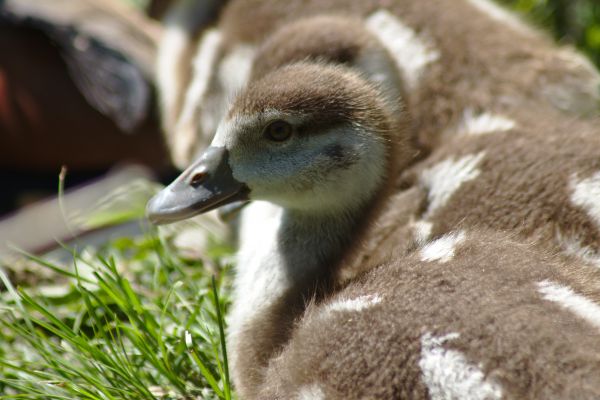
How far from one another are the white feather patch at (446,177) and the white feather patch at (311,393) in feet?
2.28

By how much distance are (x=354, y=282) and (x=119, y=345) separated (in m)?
0.61

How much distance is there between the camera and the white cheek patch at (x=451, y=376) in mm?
1407

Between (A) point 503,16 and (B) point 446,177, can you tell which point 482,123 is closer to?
(B) point 446,177

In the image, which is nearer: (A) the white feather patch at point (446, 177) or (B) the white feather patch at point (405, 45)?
(A) the white feather patch at point (446, 177)

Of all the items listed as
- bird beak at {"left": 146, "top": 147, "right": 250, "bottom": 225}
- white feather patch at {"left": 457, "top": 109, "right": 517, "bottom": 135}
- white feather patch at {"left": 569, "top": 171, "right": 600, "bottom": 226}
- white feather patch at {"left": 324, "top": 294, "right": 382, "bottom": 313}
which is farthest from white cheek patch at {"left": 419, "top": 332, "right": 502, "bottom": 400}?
white feather patch at {"left": 457, "top": 109, "right": 517, "bottom": 135}

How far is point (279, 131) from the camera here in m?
2.02

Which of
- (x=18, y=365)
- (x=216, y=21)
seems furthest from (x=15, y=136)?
(x=18, y=365)

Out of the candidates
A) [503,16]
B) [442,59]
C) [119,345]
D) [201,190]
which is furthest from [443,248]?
[503,16]

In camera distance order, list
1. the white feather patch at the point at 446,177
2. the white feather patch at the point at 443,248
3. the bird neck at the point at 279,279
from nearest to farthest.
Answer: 1. the white feather patch at the point at 443,248
2. the bird neck at the point at 279,279
3. the white feather patch at the point at 446,177

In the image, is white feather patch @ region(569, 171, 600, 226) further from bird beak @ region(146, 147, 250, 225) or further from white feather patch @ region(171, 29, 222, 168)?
white feather patch @ region(171, 29, 222, 168)

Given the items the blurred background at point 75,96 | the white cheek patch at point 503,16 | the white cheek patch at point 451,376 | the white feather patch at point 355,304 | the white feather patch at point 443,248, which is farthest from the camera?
the blurred background at point 75,96

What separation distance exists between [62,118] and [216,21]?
38.0 inches

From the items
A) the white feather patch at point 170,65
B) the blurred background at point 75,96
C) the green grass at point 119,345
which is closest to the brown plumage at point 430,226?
the green grass at point 119,345

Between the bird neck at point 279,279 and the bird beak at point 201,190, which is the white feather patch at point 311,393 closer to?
the bird neck at point 279,279
